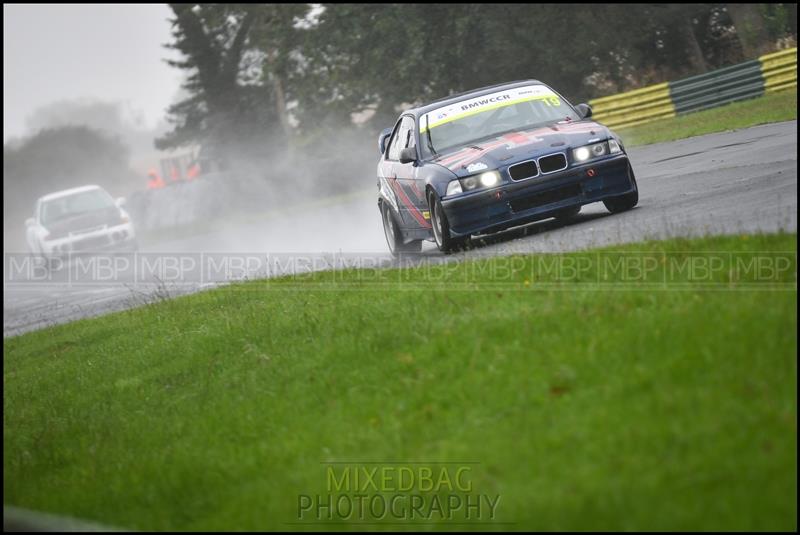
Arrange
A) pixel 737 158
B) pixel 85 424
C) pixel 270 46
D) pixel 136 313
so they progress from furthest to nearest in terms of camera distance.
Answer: pixel 270 46 < pixel 737 158 < pixel 136 313 < pixel 85 424

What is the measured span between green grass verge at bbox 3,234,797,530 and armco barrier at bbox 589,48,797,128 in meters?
21.7

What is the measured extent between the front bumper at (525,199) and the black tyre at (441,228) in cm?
11

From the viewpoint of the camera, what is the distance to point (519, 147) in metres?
12.0

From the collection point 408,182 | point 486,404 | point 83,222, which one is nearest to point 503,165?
point 408,182

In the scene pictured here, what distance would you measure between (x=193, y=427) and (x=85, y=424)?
1.52 meters

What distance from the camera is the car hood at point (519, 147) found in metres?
11.9

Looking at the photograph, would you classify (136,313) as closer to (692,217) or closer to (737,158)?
(692,217)

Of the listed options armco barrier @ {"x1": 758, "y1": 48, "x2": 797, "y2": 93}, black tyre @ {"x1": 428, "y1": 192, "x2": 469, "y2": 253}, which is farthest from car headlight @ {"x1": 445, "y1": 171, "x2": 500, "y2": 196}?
armco barrier @ {"x1": 758, "y1": 48, "x2": 797, "y2": 93}

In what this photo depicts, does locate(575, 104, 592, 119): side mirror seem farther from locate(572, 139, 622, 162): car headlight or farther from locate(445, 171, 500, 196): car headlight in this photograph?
locate(445, 171, 500, 196): car headlight

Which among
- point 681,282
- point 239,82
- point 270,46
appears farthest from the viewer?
point 239,82

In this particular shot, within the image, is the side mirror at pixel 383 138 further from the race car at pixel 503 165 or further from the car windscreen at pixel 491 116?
the car windscreen at pixel 491 116

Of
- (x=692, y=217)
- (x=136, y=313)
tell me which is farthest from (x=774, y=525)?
(x=136, y=313)

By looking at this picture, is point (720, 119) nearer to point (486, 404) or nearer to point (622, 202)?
point (622, 202)

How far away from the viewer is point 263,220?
35.7 m
